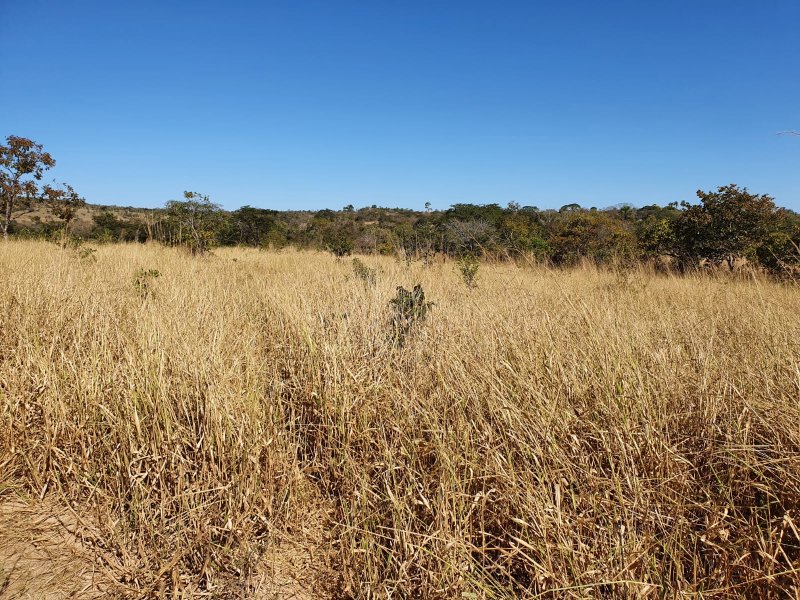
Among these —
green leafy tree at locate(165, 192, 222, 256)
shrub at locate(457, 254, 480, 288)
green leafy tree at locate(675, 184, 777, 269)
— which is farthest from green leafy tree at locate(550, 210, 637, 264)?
green leafy tree at locate(165, 192, 222, 256)

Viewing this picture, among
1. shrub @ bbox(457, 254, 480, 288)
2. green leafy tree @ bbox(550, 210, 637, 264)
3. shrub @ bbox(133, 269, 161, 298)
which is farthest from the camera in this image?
green leafy tree @ bbox(550, 210, 637, 264)

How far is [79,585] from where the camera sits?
1.43m

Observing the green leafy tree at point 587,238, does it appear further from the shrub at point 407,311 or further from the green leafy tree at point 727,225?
the shrub at point 407,311

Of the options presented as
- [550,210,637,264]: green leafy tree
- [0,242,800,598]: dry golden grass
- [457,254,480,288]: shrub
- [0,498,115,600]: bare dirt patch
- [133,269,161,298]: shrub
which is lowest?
[0,498,115,600]: bare dirt patch

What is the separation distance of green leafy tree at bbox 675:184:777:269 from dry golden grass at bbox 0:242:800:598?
26.7 feet

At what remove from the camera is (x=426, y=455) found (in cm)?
179

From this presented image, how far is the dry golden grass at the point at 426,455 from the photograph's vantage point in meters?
1.27

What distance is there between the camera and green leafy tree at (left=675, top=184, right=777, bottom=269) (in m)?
8.79

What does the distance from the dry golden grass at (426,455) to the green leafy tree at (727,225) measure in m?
8.15

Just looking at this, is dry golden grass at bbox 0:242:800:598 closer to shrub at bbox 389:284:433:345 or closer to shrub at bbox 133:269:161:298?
shrub at bbox 389:284:433:345

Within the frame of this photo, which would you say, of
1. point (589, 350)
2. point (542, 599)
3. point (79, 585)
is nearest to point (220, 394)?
point (79, 585)

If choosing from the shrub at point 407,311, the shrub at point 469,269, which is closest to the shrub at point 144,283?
the shrub at point 407,311

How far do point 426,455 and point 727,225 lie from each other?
34.6 ft

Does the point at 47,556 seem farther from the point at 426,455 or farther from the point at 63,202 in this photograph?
the point at 63,202
